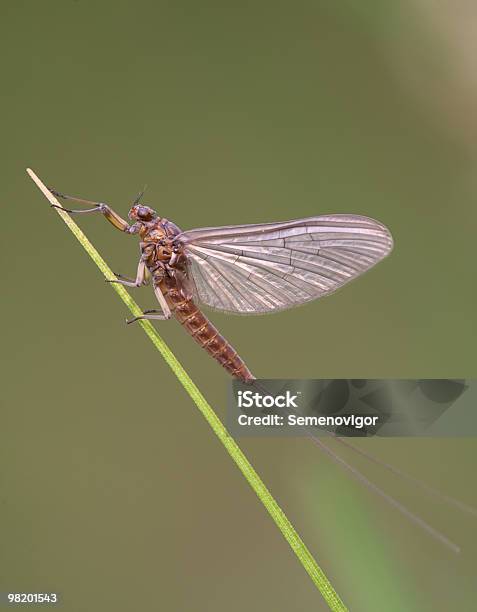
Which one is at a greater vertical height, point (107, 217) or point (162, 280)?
point (107, 217)

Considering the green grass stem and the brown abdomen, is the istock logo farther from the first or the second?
the green grass stem

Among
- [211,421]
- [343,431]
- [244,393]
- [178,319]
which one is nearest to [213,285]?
[178,319]

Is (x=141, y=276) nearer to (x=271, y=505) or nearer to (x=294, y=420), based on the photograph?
(x=294, y=420)

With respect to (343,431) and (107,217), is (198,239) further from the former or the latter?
(343,431)

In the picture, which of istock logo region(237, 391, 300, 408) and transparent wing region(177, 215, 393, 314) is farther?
istock logo region(237, 391, 300, 408)

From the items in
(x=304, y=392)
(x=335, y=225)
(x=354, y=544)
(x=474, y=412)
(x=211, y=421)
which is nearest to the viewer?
(x=211, y=421)

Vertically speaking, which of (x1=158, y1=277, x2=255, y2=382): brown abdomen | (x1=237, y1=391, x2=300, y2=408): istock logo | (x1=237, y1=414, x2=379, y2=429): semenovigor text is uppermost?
(x1=158, y1=277, x2=255, y2=382): brown abdomen
